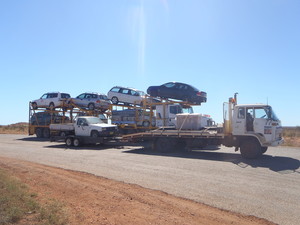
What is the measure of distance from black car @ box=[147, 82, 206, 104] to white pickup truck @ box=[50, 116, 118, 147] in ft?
13.0

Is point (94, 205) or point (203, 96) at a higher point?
point (203, 96)

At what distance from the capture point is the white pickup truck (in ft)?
57.0

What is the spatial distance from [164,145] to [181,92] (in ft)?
15.7

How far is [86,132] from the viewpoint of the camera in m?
18.0

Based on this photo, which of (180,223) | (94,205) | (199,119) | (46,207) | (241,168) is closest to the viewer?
(180,223)

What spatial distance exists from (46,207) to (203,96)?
14404 millimetres

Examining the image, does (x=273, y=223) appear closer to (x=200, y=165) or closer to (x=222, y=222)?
(x=222, y=222)

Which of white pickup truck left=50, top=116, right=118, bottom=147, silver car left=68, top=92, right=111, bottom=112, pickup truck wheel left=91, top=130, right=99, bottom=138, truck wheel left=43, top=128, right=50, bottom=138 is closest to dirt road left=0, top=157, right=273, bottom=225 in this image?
white pickup truck left=50, top=116, right=118, bottom=147

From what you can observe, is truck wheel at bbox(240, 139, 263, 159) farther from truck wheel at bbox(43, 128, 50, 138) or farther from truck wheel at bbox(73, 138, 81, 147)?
truck wheel at bbox(43, 128, 50, 138)

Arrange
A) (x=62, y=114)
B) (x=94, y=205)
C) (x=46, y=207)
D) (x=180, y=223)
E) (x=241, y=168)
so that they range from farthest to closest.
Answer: (x=62, y=114) → (x=241, y=168) → (x=94, y=205) → (x=46, y=207) → (x=180, y=223)

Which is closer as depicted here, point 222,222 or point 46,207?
point 222,222

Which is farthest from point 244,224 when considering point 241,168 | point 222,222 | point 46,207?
point 241,168

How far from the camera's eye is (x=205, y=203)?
587cm

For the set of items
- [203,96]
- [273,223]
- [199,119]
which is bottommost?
[273,223]
